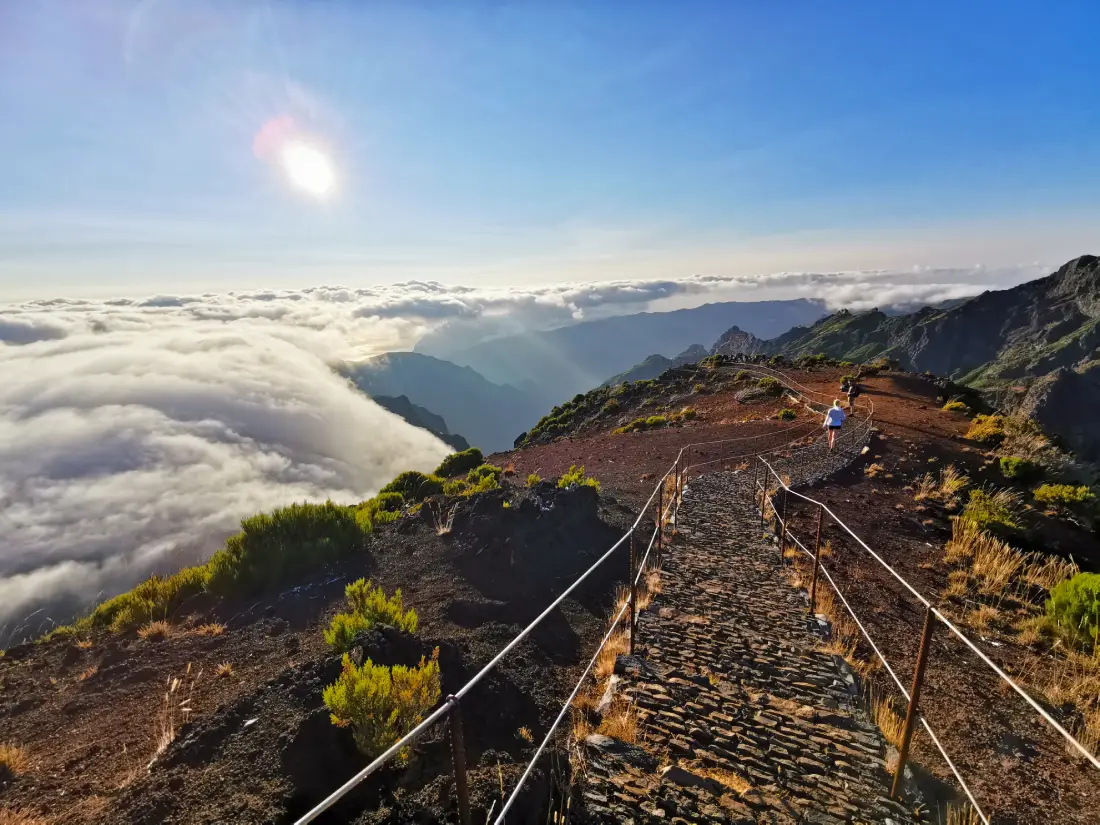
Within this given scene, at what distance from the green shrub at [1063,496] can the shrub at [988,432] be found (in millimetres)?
5165

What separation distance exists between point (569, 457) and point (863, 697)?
1947cm

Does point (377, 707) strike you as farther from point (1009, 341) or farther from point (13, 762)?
point (1009, 341)

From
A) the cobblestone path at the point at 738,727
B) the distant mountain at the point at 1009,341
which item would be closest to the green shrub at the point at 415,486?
the cobblestone path at the point at 738,727

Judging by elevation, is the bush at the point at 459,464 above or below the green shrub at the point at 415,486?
below

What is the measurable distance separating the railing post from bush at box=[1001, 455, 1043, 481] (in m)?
16.1

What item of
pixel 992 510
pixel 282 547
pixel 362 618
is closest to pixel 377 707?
pixel 362 618

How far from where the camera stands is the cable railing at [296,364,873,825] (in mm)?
2091

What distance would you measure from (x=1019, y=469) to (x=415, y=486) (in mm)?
19167

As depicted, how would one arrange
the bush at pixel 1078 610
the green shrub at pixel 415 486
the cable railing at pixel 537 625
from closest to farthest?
the cable railing at pixel 537 625, the bush at pixel 1078 610, the green shrub at pixel 415 486

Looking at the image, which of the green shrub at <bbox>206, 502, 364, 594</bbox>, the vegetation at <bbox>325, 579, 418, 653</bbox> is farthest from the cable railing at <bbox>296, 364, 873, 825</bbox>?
the green shrub at <bbox>206, 502, 364, 594</bbox>

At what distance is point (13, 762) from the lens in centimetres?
536

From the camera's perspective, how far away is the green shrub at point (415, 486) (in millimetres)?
18125

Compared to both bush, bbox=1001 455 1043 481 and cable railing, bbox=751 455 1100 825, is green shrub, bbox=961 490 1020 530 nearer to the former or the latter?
bush, bbox=1001 455 1043 481

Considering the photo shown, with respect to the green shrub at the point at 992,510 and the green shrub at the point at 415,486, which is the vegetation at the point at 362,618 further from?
the green shrub at the point at 992,510
